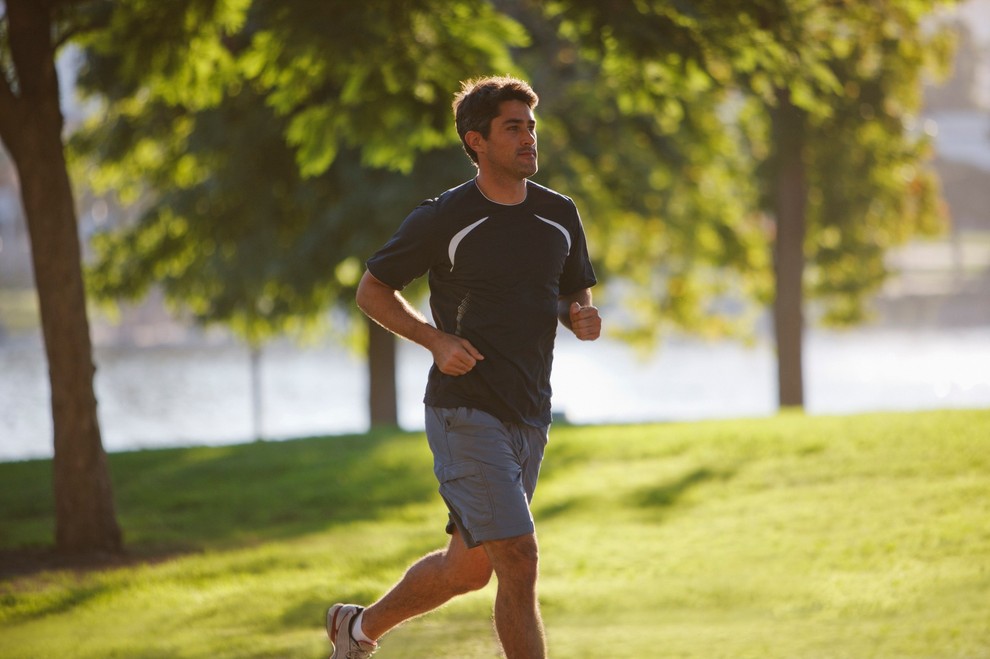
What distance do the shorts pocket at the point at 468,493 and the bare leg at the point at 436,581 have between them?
0.62ft

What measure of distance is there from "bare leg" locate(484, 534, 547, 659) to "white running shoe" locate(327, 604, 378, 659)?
761 mm

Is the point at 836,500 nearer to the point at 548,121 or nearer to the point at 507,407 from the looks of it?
the point at 507,407

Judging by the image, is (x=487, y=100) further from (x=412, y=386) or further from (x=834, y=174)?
(x=412, y=386)

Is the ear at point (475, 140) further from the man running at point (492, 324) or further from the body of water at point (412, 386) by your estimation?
the body of water at point (412, 386)

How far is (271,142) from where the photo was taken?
58.7 feet

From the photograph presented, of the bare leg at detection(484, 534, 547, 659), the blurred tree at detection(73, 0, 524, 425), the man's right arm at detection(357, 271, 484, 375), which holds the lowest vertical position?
the bare leg at detection(484, 534, 547, 659)

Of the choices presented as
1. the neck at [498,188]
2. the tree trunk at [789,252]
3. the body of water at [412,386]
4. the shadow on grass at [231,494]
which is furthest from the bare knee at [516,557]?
the body of water at [412,386]

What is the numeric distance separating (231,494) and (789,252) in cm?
1174

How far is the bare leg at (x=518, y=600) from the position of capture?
4254 millimetres

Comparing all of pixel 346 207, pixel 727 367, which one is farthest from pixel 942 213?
pixel 727 367

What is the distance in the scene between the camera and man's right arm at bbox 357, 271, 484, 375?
13.9 feet

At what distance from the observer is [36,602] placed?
27.3 ft

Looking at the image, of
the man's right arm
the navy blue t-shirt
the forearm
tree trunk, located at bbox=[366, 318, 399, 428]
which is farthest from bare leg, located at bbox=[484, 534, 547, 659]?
tree trunk, located at bbox=[366, 318, 399, 428]

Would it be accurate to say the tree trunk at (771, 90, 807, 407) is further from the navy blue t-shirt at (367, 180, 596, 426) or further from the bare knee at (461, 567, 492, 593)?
the bare knee at (461, 567, 492, 593)
